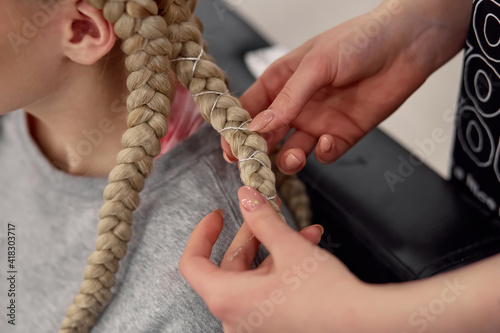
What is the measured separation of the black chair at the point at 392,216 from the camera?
32.9 inches

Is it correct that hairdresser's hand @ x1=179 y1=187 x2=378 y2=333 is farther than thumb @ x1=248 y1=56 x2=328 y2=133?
No

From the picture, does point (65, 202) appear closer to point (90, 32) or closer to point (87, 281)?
point (87, 281)

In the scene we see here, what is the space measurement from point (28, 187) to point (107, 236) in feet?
1.03

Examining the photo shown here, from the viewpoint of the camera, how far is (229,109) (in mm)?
675

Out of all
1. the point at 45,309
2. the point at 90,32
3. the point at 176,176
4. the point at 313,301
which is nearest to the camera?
the point at 313,301

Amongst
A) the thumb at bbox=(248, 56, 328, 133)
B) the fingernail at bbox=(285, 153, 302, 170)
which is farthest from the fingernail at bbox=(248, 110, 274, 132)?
the fingernail at bbox=(285, 153, 302, 170)

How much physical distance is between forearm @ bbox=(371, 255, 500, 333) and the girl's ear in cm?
45

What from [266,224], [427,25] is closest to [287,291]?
[266,224]

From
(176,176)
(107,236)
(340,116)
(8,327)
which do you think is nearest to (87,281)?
(107,236)

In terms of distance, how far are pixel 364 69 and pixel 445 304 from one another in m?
0.47

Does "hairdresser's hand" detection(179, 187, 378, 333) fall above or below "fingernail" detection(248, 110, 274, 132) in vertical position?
below

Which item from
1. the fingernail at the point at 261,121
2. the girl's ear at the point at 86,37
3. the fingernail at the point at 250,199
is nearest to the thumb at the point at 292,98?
the fingernail at the point at 261,121

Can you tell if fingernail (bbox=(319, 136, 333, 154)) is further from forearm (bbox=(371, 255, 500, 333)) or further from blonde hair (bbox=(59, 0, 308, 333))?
forearm (bbox=(371, 255, 500, 333))

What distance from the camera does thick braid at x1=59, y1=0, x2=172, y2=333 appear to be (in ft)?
1.99
